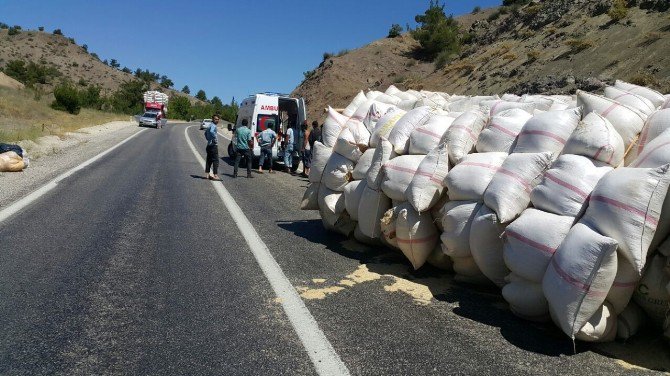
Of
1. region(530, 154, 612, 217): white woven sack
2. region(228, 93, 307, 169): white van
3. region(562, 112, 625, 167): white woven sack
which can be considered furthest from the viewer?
region(228, 93, 307, 169): white van

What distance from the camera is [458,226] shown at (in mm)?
4453

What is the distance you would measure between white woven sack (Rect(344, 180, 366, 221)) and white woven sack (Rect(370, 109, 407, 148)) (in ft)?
1.77

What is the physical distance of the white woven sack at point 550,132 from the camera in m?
4.29

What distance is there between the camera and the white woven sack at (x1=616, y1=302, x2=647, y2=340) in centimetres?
358

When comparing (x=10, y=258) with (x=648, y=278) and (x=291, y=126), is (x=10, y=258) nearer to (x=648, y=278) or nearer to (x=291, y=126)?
(x=648, y=278)

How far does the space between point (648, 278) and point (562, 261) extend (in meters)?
0.61

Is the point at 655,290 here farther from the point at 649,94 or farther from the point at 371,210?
the point at 371,210

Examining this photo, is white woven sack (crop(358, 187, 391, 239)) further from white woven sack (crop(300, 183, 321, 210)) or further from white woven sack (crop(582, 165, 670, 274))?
white woven sack (crop(582, 165, 670, 274))

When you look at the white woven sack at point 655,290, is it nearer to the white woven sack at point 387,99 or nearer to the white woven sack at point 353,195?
the white woven sack at point 353,195

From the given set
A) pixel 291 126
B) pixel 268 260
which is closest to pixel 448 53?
pixel 291 126

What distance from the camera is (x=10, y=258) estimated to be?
515 cm

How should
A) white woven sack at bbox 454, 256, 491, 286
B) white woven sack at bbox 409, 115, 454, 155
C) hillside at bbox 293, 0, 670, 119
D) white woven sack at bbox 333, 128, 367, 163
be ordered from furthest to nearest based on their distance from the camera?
1. hillside at bbox 293, 0, 670, 119
2. white woven sack at bbox 333, 128, 367, 163
3. white woven sack at bbox 409, 115, 454, 155
4. white woven sack at bbox 454, 256, 491, 286

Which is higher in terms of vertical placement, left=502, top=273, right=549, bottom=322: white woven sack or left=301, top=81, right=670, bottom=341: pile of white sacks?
left=301, top=81, right=670, bottom=341: pile of white sacks

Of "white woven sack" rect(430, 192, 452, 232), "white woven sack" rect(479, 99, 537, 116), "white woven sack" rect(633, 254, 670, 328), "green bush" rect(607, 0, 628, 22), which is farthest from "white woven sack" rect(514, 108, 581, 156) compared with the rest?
"green bush" rect(607, 0, 628, 22)
